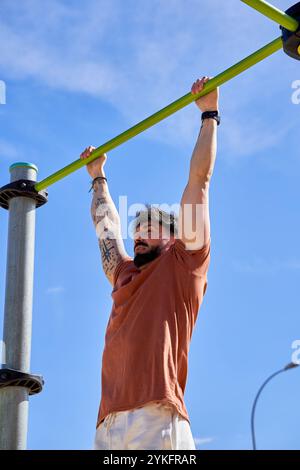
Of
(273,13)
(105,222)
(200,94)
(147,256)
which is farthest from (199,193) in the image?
(105,222)

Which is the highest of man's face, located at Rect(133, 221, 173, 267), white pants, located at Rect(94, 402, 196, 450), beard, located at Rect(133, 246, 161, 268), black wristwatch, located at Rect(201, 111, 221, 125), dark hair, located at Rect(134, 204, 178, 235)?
black wristwatch, located at Rect(201, 111, 221, 125)

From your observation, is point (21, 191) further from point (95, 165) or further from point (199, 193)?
point (199, 193)

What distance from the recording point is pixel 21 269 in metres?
6.59

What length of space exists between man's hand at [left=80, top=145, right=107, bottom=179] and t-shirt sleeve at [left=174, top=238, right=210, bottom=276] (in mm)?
1403

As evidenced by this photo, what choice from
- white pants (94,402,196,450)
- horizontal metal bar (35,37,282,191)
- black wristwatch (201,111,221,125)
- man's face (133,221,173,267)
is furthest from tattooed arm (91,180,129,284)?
white pants (94,402,196,450)

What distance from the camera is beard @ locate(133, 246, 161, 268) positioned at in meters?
5.80

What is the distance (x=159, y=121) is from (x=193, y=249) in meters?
0.96

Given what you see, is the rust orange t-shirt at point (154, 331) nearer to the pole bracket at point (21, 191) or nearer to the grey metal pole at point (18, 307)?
the grey metal pole at point (18, 307)

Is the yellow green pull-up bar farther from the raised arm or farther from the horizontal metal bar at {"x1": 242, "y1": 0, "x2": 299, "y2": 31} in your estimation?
the raised arm

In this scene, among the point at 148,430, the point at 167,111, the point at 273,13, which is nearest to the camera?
the point at 148,430

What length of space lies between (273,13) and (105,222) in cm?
198

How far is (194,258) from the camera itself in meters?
5.59
